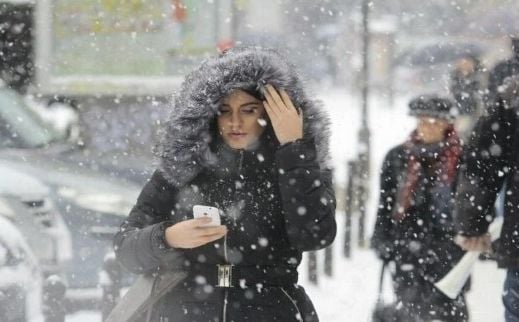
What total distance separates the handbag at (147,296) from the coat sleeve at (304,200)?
39 cm

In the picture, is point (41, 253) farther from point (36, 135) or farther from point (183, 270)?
point (183, 270)

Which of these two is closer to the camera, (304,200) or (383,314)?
(304,200)

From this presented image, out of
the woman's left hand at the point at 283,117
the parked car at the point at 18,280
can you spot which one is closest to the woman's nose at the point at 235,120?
the woman's left hand at the point at 283,117

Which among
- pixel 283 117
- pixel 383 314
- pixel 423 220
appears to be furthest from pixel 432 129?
pixel 283 117

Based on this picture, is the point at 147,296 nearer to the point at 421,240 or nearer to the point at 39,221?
the point at 39,221

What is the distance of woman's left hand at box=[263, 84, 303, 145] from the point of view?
3.15 meters

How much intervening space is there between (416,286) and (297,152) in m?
3.23

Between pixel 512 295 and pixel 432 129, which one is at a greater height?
pixel 432 129

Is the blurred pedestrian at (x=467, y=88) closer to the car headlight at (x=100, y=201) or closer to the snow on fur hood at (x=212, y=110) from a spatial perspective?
the car headlight at (x=100, y=201)

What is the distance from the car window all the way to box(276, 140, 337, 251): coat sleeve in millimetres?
4326

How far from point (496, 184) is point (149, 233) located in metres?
1.88

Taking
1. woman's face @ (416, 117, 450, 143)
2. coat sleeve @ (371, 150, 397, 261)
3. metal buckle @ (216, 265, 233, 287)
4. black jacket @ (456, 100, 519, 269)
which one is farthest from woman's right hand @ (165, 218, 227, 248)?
woman's face @ (416, 117, 450, 143)

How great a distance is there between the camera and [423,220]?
608 centimetres

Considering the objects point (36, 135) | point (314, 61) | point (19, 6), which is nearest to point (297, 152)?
point (36, 135)
